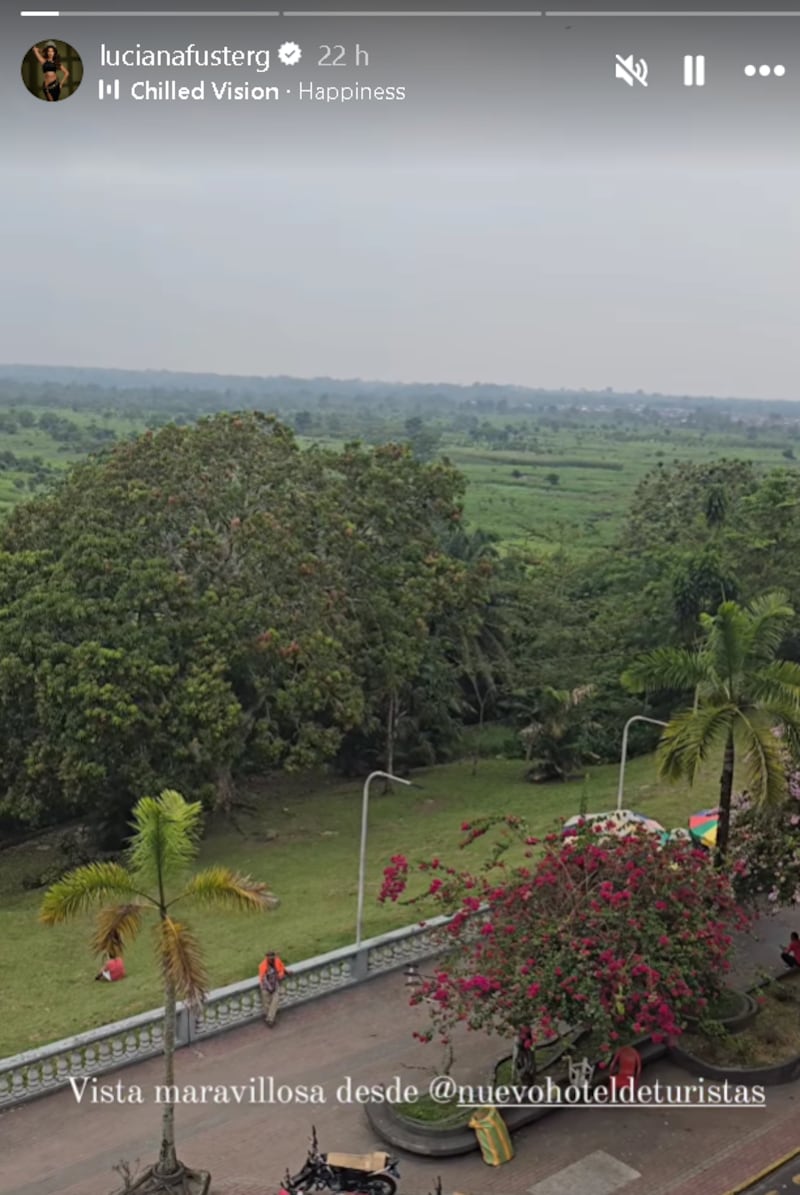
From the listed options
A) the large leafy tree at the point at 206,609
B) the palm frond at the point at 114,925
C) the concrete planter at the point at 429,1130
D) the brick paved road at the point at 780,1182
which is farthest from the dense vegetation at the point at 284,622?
the brick paved road at the point at 780,1182

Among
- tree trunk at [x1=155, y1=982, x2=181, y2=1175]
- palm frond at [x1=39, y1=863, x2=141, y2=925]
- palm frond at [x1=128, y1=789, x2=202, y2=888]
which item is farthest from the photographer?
tree trunk at [x1=155, y1=982, x2=181, y2=1175]

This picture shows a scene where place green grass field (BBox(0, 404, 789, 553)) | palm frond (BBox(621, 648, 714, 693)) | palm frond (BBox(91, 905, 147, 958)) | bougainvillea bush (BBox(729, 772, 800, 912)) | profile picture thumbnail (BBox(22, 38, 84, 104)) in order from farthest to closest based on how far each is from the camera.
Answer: green grass field (BBox(0, 404, 789, 553)) < bougainvillea bush (BBox(729, 772, 800, 912)) < palm frond (BBox(621, 648, 714, 693)) < palm frond (BBox(91, 905, 147, 958)) < profile picture thumbnail (BBox(22, 38, 84, 104))

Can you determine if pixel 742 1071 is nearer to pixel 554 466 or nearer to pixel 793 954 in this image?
pixel 793 954

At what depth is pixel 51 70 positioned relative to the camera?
27.6ft

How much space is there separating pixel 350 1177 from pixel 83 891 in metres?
3.70

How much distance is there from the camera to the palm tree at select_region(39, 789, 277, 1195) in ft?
35.0

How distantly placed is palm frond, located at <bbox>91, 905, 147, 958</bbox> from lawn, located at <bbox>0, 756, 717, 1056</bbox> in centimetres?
484

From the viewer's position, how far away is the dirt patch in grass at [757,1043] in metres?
13.9

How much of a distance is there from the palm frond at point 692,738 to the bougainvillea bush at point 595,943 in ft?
3.75

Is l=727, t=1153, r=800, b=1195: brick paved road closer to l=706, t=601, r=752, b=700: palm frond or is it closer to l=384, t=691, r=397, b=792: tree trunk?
l=706, t=601, r=752, b=700: palm frond

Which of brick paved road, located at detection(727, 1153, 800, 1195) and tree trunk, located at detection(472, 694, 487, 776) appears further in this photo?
tree trunk, located at detection(472, 694, 487, 776)

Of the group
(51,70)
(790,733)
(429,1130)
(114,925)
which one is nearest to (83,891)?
(114,925)

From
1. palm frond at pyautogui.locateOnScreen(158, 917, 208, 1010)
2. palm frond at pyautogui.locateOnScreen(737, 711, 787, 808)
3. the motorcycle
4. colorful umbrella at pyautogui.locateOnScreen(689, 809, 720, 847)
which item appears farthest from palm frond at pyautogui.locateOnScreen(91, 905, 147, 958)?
colorful umbrella at pyautogui.locateOnScreen(689, 809, 720, 847)

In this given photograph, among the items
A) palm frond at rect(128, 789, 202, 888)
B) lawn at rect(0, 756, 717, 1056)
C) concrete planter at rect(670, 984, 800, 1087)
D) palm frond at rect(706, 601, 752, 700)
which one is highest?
palm frond at rect(706, 601, 752, 700)
